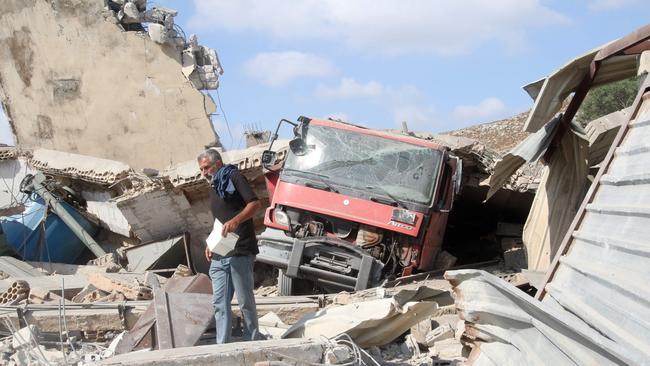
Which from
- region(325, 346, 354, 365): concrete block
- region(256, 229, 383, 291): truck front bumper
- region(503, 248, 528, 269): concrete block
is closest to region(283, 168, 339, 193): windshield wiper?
region(256, 229, 383, 291): truck front bumper

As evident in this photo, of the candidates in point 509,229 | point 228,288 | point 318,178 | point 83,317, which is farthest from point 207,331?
point 509,229

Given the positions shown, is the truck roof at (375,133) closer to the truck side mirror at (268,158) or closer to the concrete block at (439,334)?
the truck side mirror at (268,158)

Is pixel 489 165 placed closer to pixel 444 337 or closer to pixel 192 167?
pixel 192 167

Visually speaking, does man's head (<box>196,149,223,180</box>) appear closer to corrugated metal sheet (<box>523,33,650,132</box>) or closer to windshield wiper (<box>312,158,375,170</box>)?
corrugated metal sheet (<box>523,33,650,132</box>)

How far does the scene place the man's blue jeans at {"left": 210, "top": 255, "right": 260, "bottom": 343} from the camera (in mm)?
6168

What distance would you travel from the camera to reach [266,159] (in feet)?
32.6

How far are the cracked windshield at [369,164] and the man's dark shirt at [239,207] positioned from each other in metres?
3.48

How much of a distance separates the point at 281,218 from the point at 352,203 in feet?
2.89

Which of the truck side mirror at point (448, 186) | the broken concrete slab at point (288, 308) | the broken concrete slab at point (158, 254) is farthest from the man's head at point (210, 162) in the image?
the broken concrete slab at point (158, 254)

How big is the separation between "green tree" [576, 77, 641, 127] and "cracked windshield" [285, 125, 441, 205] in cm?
1539

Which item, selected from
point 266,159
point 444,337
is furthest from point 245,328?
point 266,159

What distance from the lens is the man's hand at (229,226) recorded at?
608 centimetres

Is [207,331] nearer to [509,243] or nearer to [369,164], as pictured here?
[369,164]

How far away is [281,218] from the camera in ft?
32.0
